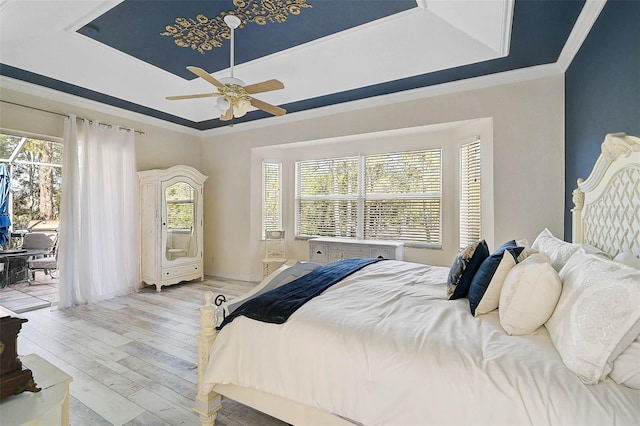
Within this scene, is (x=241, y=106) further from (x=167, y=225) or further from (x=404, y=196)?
(x=167, y=225)

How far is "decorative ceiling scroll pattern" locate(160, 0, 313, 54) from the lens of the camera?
2709 mm

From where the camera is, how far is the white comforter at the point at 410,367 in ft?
3.57

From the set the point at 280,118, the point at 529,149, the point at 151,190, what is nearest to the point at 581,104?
the point at 529,149

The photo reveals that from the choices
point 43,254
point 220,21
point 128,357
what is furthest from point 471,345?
point 43,254

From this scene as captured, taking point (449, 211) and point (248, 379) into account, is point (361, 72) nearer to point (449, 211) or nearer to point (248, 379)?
point (449, 211)

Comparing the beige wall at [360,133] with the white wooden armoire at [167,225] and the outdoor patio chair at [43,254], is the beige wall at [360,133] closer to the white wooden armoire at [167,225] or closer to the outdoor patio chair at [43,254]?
the white wooden armoire at [167,225]

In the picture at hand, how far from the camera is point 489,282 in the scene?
177cm

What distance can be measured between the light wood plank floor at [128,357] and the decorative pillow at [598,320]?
1.59m

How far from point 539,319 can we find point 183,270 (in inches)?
194

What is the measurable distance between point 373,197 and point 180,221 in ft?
10.3

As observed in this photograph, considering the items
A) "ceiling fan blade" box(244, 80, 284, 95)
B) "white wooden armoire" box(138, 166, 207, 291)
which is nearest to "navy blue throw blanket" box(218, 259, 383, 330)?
"ceiling fan blade" box(244, 80, 284, 95)

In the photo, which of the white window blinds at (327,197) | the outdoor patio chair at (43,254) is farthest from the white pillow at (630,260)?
the outdoor patio chair at (43,254)

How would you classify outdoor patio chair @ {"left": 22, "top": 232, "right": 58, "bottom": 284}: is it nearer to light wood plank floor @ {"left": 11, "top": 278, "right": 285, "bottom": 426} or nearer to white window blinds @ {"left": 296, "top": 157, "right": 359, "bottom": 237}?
light wood plank floor @ {"left": 11, "top": 278, "right": 285, "bottom": 426}

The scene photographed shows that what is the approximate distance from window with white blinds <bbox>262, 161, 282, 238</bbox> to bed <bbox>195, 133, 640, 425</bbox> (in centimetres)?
347
